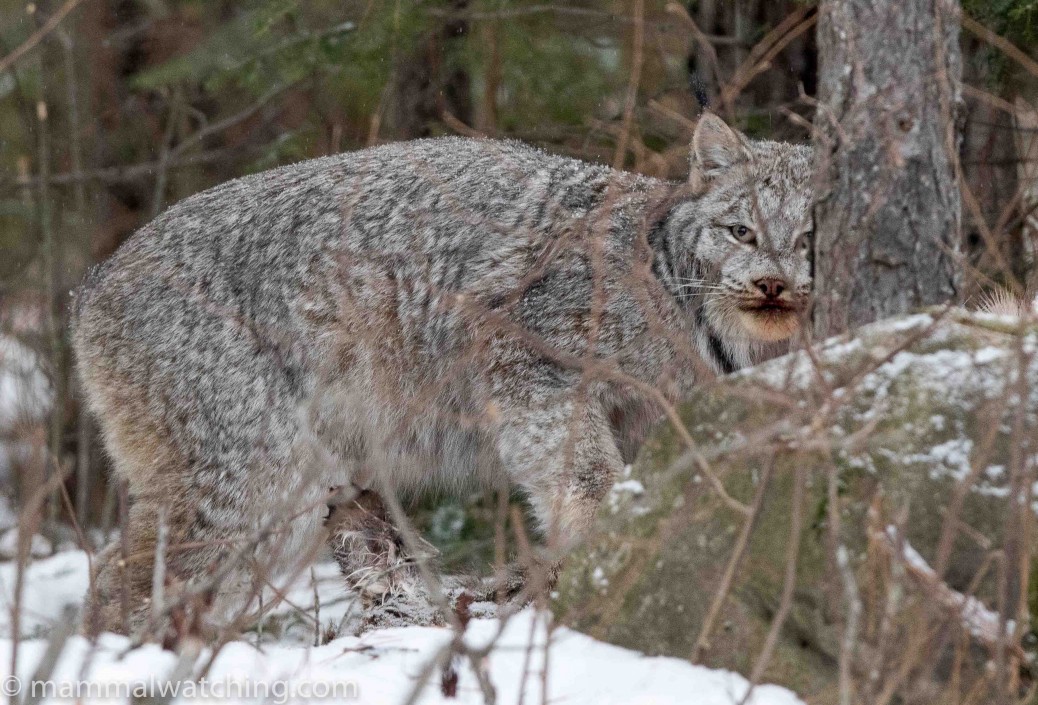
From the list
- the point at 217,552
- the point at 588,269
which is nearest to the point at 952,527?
the point at 588,269

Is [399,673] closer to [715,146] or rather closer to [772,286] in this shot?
[772,286]

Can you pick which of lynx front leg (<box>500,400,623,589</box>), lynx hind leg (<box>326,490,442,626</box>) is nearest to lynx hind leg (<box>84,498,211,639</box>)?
lynx hind leg (<box>326,490,442,626</box>)

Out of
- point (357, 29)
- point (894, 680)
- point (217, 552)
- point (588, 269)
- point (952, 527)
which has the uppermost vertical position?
point (357, 29)

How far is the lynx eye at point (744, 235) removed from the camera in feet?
15.3

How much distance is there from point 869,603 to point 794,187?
1960mm

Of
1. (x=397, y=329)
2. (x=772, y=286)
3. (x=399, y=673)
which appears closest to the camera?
(x=399, y=673)

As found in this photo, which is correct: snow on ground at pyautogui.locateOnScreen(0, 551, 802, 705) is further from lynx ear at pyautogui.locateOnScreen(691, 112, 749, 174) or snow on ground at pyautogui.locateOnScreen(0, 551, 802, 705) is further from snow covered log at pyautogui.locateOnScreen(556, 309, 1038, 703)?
lynx ear at pyautogui.locateOnScreen(691, 112, 749, 174)

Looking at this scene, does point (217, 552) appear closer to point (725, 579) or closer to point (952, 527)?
point (725, 579)

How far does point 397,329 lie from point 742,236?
142cm

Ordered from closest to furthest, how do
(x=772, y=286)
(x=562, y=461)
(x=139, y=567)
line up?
(x=772, y=286) → (x=562, y=461) → (x=139, y=567)

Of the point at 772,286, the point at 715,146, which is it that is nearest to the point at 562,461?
the point at 772,286

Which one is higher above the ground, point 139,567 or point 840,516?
point 840,516

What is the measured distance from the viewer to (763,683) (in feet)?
10.4

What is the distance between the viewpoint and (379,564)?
197 inches
